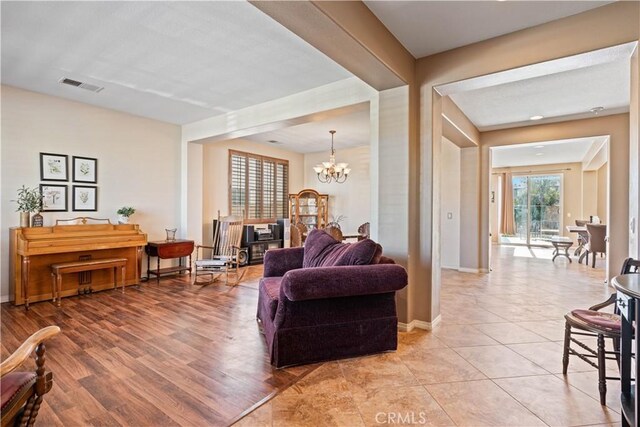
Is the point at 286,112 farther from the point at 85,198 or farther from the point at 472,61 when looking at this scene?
the point at 85,198

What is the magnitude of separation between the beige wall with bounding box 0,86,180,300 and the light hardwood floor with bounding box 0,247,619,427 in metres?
1.65

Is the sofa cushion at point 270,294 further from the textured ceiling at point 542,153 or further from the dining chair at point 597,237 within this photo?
the dining chair at point 597,237

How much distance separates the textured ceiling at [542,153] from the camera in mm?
6916

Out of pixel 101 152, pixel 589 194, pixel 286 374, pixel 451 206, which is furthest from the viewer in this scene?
pixel 589 194

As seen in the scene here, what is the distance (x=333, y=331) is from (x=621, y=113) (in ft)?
19.3

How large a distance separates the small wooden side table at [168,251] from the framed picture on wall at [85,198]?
99cm

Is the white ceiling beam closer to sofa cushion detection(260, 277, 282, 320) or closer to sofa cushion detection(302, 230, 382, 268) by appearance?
sofa cushion detection(302, 230, 382, 268)

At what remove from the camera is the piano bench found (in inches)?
152

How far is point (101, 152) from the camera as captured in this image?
15.6 ft

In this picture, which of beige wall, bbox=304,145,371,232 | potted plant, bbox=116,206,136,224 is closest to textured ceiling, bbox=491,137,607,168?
beige wall, bbox=304,145,371,232

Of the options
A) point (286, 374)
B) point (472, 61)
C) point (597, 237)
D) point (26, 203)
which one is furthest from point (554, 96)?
point (26, 203)

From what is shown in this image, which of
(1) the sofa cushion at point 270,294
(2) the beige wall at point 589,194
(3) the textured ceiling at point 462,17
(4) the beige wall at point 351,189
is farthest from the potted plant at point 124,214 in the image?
(2) the beige wall at point 589,194

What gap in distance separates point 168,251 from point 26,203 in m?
1.89

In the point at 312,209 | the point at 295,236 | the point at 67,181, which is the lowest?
the point at 295,236
